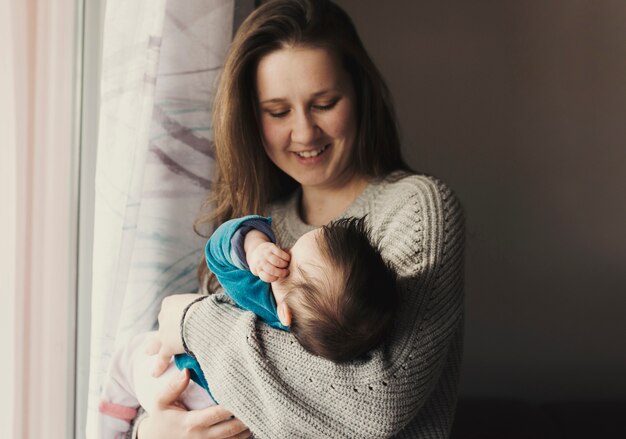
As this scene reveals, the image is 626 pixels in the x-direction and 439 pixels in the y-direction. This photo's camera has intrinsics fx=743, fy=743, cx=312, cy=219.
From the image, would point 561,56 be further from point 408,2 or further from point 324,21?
point 324,21

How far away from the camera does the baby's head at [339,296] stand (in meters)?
1.05

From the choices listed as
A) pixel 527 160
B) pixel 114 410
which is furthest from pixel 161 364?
pixel 527 160

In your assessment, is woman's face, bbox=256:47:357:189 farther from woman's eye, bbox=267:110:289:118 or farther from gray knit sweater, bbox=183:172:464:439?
gray knit sweater, bbox=183:172:464:439

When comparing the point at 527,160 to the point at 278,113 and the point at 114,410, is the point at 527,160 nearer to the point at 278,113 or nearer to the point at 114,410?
the point at 278,113

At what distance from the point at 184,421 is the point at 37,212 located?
1.51ft

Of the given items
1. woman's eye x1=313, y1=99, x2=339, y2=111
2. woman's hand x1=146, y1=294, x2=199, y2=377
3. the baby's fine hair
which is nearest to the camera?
the baby's fine hair

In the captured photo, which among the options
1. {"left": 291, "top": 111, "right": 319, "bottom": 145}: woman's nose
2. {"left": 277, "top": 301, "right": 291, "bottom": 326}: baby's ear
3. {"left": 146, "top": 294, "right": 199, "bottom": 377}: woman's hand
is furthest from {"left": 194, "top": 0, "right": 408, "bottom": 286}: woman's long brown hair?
{"left": 277, "top": 301, "right": 291, "bottom": 326}: baby's ear

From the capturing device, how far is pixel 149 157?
1.61 meters

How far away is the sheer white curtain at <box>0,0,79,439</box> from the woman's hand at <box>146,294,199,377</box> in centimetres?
21

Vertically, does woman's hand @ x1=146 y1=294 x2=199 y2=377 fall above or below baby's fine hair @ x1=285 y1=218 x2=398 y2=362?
below

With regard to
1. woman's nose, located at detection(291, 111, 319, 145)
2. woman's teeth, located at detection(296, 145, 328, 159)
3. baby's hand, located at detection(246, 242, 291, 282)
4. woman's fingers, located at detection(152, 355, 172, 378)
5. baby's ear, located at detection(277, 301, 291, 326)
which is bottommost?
woman's fingers, located at detection(152, 355, 172, 378)

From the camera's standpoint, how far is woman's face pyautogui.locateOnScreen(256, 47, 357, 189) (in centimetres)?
138

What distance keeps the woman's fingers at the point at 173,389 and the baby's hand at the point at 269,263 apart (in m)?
0.26

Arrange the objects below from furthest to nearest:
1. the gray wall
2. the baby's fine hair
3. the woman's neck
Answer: the gray wall
the woman's neck
the baby's fine hair
